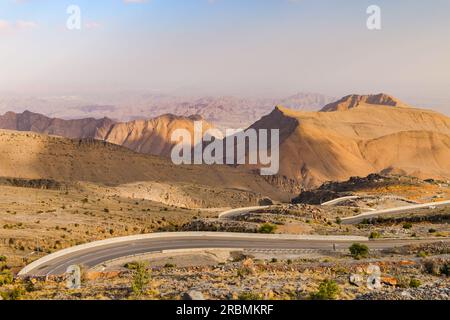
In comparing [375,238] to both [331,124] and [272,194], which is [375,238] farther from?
[331,124]

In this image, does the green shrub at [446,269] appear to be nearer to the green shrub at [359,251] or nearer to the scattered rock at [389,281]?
the scattered rock at [389,281]

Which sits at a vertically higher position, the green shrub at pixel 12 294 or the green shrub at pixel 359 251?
the green shrub at pixel 12 294

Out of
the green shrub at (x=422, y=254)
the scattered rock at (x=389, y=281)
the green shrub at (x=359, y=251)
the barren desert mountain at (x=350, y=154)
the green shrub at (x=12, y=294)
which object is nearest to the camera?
the green shrub at (x=12, y=294)

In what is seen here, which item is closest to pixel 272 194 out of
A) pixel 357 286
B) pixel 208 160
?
pixel 208 160

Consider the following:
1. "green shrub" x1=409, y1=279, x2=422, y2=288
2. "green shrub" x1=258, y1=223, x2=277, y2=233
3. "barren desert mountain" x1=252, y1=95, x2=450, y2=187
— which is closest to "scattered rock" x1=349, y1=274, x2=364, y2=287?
"green shrub" x1=409, y1=279, x2=422, y2=288

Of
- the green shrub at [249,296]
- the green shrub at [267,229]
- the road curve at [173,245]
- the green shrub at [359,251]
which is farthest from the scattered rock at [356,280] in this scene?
the green shrub at [267,229]

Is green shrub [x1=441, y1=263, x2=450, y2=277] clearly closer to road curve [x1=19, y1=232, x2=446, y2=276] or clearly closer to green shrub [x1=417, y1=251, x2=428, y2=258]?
green shrub [x1=417, y1=251, x2=428, y2=258]
